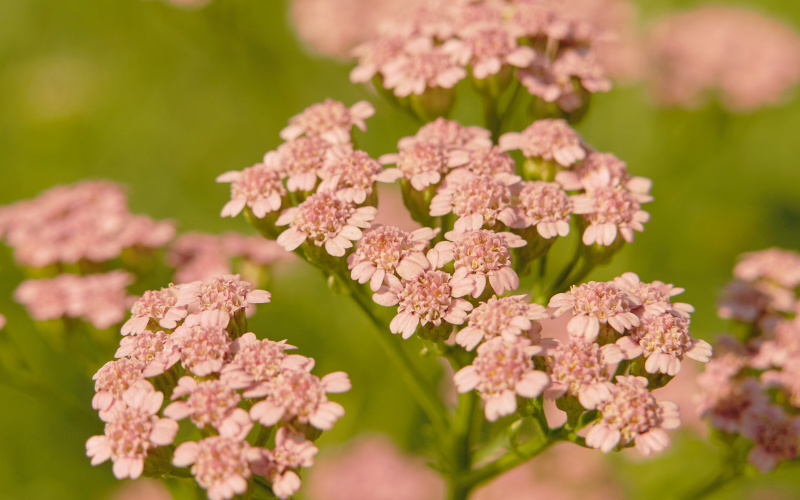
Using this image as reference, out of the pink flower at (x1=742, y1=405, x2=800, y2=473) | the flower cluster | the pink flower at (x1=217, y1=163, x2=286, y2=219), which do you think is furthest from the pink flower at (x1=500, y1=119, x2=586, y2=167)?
the flower cluster

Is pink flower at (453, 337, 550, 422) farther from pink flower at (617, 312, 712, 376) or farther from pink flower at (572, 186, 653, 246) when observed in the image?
pink flower at (572, 186, 653, 246)

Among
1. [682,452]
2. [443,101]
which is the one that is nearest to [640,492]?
[682,452]

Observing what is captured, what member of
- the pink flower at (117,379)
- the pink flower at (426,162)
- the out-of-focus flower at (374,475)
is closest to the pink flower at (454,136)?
the pink flower at (426,162)

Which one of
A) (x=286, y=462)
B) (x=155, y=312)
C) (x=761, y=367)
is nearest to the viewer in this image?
(x=286, y=462)

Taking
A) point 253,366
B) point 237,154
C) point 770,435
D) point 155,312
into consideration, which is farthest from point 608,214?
point 237,154

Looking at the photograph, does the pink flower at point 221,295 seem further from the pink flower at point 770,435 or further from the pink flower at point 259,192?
the pink flower at point 770,435

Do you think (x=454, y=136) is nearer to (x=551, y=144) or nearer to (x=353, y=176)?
(x=551, y=144)
